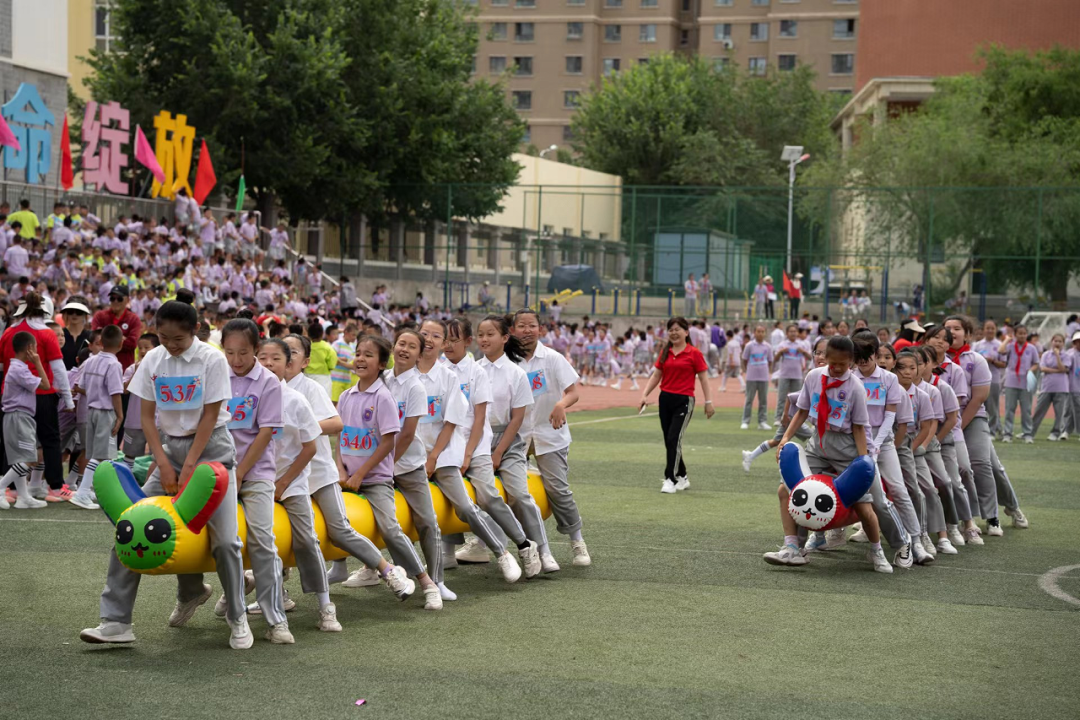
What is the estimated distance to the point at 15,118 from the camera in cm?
2717

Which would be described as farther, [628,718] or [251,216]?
[251,216]

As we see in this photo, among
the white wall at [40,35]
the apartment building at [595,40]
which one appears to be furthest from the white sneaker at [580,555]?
the apartment building at [595,40]

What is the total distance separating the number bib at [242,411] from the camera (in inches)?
275

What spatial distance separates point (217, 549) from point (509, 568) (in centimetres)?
265

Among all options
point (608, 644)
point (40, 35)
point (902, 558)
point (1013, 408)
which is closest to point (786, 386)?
point (1013, 408)

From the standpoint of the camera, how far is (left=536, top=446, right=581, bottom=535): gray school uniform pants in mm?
9547

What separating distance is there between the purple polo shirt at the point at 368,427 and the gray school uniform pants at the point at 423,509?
219 mm

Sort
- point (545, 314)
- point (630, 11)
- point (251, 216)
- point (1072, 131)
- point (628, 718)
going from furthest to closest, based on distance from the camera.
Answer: point (630, 11)
point (1072, 131)
point (545, 314)
point (251, 216)
point (628, 718)

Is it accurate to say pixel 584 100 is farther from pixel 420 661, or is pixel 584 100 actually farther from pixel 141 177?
pixel 420 661

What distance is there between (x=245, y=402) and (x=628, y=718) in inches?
106

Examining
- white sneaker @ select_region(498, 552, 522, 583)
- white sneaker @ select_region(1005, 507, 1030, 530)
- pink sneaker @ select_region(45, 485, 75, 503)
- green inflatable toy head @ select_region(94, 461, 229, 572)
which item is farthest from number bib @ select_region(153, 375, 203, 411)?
white sneaker @ select_region(1005, 507, 1030, 530)

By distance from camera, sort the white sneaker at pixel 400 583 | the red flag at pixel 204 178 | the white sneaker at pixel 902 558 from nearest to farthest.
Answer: the white sneaker at pixel 400 583, the white sneaker at pixel 902 558, the red flag at pixel 204 178

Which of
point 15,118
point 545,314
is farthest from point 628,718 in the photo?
point 545,314

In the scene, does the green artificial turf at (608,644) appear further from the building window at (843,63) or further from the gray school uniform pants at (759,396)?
the building window at (843,63)
